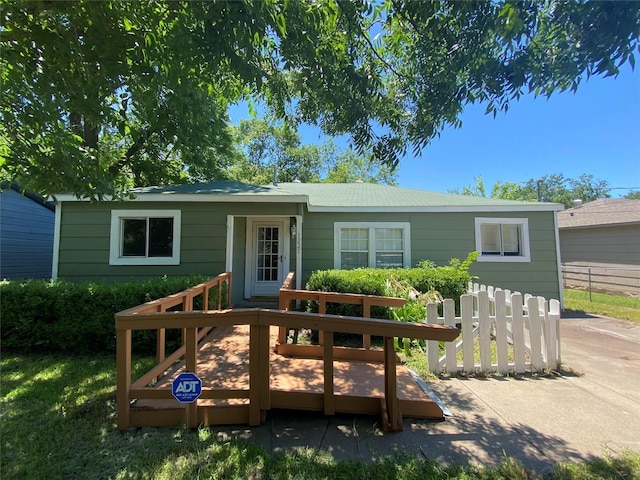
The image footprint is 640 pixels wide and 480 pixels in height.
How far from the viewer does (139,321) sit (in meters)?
2.71

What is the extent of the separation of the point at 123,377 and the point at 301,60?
3464 millimetres

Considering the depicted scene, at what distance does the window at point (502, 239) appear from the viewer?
28.0 ft

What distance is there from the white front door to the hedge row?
3.63 m

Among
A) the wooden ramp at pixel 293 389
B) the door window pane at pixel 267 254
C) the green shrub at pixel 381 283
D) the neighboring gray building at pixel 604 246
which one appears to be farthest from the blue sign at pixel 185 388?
the neighboring gray building at pixel 604 246

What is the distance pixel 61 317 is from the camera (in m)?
4.97

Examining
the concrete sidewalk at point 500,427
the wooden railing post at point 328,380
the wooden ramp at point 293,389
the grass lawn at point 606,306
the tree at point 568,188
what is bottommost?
the concrete sidewalk at point 500,427

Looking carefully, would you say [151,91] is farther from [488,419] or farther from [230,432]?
[488,419]

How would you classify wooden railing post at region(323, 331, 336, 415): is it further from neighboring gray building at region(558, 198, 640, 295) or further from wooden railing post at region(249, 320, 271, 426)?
neighboring gray building at region(558, 198, 640, 295)

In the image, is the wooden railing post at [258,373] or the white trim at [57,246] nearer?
the wooden railing post at [258,373]

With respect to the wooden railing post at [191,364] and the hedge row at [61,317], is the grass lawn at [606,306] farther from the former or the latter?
the hedge row at [61,317]

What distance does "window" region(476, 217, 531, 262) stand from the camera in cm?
852

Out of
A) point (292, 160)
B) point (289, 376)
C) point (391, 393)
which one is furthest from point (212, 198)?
point (292, 160)

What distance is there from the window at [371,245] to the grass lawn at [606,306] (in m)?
5.10

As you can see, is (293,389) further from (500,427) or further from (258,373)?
(500,427)
